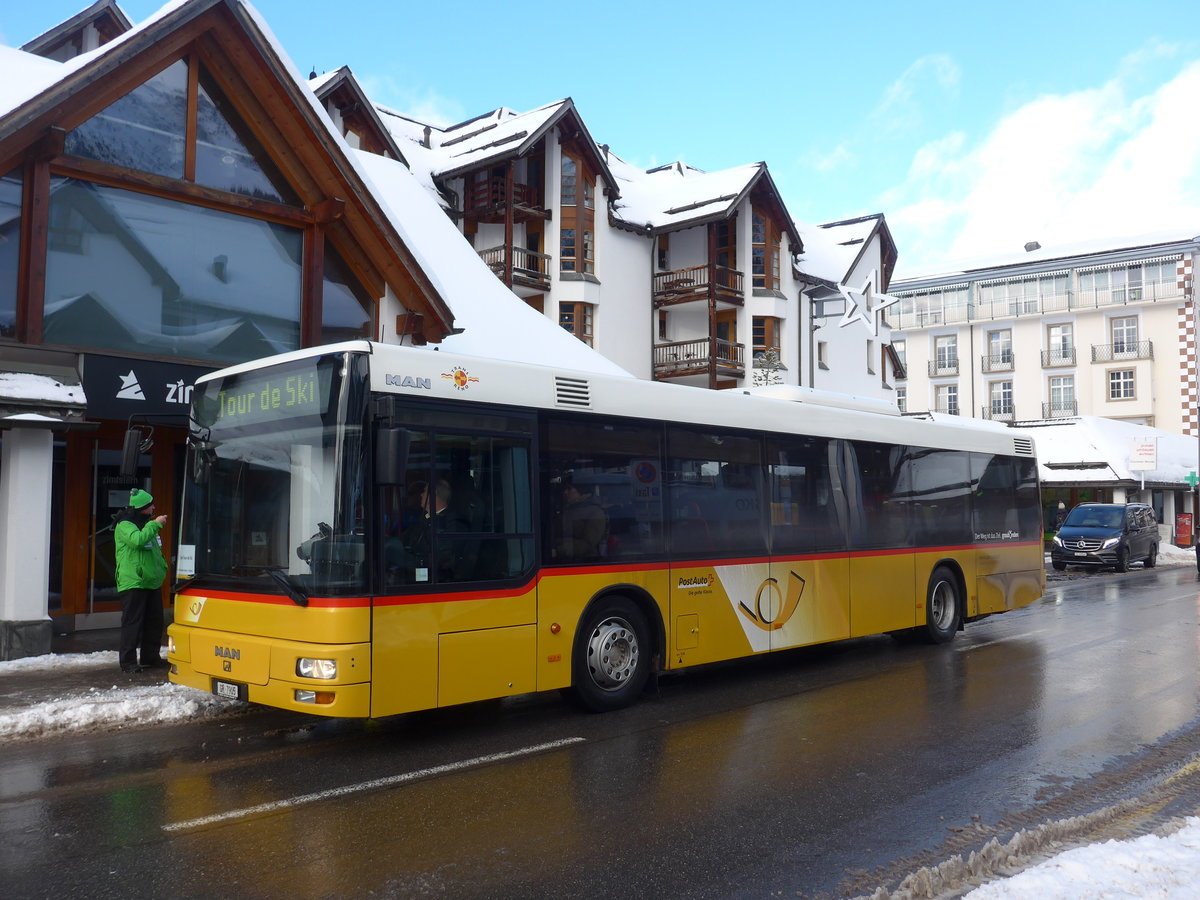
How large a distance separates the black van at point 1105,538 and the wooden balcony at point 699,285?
45.7ft

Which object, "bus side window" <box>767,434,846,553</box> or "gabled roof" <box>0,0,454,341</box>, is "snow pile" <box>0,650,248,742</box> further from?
"gabled roof" <box>0,0,454,341</box>

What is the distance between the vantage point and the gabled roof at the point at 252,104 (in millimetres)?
12094

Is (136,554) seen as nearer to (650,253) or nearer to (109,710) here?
(109,710)

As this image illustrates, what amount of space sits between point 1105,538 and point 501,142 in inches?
832

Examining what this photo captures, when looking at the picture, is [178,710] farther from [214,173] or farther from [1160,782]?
[214,173]

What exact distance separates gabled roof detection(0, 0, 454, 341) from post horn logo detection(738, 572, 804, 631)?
326 inches

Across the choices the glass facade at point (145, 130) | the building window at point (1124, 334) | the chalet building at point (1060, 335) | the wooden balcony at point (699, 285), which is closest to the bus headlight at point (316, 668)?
the glass facade at point (145, 130)

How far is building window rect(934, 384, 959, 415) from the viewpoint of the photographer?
67.2 m

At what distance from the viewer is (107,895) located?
4.47 meters

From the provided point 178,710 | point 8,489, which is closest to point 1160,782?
point 178,710

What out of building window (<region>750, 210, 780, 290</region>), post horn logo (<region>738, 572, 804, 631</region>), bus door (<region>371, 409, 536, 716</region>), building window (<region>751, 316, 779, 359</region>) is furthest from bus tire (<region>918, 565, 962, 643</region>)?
building window (<region>750, 210, 780, 290</region>)

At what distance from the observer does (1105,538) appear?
1068 inches

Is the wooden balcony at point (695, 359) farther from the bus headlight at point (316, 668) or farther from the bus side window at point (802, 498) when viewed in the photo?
the bus headlight at point (316, 668)

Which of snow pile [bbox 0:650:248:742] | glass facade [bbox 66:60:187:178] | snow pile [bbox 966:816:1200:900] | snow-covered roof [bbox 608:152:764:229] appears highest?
snow-covered roof [bbox 608:152:764:229]
